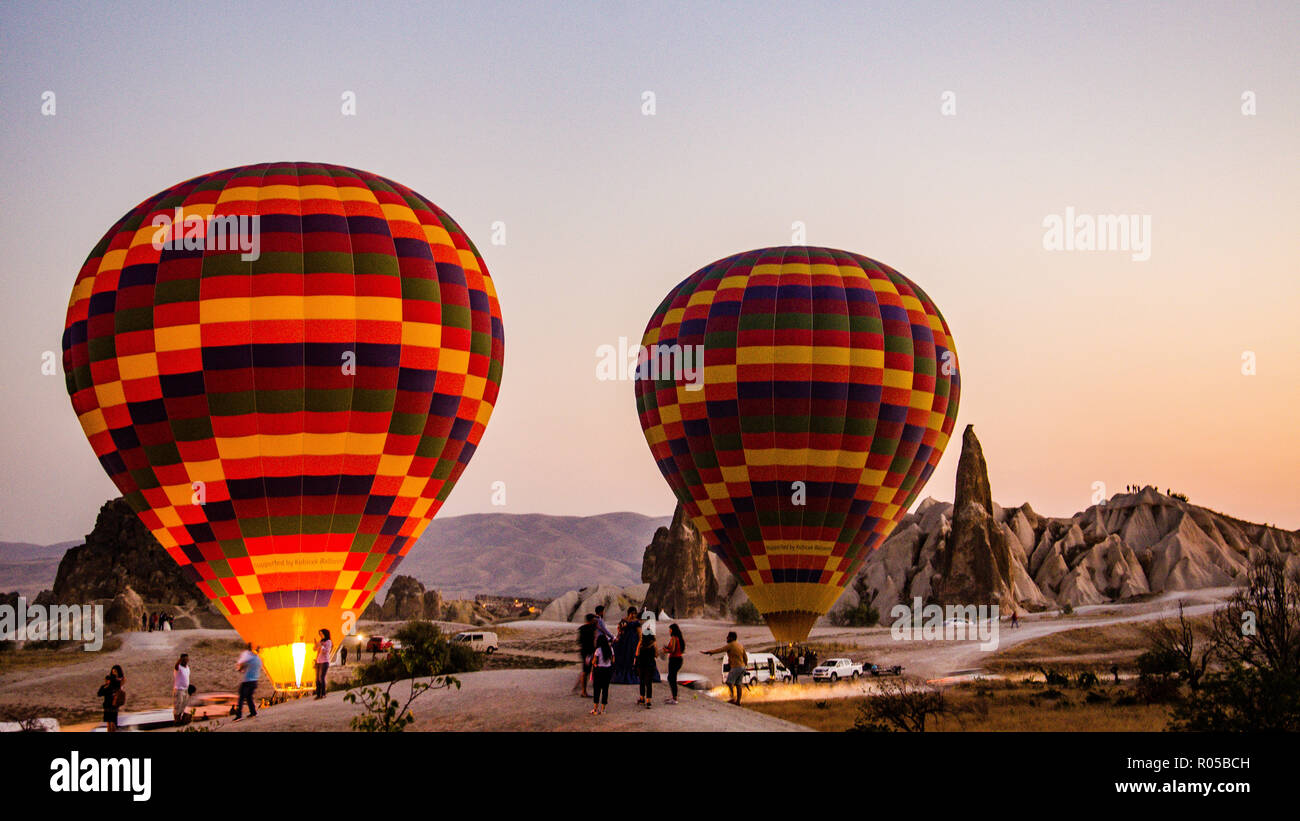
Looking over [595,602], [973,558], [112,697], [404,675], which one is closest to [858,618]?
[973,558]

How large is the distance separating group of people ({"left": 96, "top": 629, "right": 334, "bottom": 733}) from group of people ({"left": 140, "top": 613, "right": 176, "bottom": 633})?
28.3 metres

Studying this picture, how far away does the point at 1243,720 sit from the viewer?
1670 cm

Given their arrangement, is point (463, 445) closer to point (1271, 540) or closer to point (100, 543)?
point (100, 543)

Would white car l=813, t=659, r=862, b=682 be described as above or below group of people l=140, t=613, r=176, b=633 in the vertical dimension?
below

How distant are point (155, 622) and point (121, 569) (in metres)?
12.8

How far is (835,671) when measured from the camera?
33.8 meters

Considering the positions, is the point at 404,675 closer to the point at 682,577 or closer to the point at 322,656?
the point at 322,656

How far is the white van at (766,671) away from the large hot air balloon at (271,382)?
9.95 meters

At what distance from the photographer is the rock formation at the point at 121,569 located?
60.1 metres

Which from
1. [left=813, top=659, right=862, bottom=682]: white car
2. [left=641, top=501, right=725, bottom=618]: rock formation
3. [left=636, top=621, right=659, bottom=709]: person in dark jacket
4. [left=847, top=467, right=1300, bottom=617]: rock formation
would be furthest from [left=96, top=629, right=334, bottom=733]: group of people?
[left=847, top=467, right=1300, bottom=617]: rock formation

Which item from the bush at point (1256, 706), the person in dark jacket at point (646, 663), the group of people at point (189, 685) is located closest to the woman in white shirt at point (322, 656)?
the group of people at point (189, 685)

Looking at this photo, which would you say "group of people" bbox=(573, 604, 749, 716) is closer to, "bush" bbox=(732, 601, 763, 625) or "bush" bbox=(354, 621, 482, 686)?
"bush" bbox=(354, 621, 482, 686)

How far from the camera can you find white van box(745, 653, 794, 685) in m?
29.4
